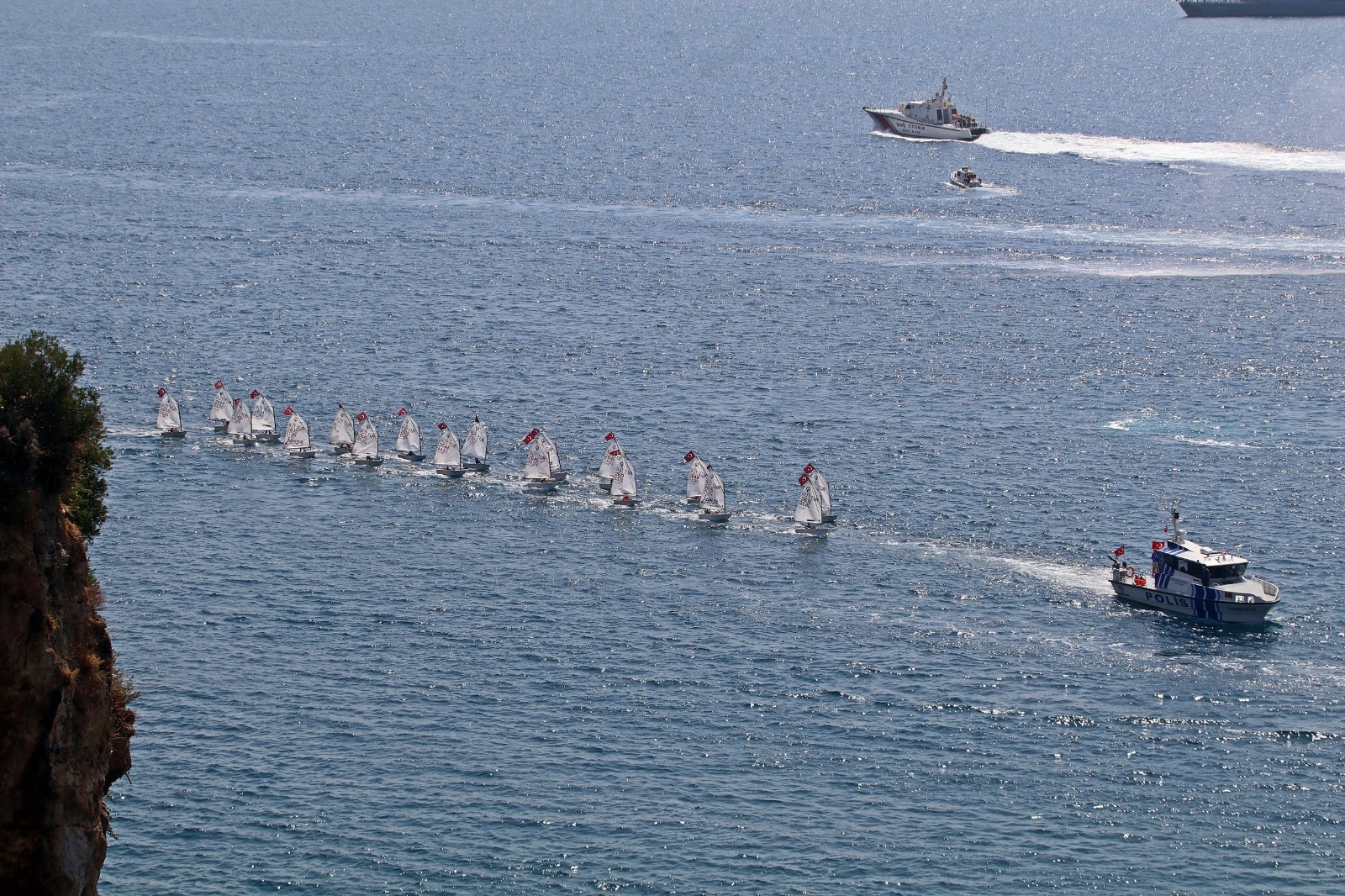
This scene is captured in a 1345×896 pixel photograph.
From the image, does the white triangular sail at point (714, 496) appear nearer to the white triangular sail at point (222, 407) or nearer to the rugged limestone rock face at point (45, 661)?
the white triangular sail at point (222, 407)

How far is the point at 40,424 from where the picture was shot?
53094mm

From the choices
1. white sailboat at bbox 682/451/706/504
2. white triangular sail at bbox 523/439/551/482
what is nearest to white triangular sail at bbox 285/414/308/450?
white triangular sail at bbox 523/439/551/482

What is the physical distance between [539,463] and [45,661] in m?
70.6

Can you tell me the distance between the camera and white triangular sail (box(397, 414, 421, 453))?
126062 millimetres

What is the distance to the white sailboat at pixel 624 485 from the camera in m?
117

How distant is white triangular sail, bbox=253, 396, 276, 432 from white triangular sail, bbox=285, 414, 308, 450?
9.98 ft

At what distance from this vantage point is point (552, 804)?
261 feet

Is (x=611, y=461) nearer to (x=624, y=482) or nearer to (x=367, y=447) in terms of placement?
(x=624, y=482)

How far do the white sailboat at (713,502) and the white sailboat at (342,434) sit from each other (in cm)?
2882

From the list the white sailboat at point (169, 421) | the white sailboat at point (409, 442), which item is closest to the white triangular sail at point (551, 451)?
the white sailboat at point (409, 442)

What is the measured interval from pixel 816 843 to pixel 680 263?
12314 cm

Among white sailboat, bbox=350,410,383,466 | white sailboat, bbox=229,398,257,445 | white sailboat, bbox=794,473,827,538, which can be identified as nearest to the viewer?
white sailboat, bbox=794,473,827,538

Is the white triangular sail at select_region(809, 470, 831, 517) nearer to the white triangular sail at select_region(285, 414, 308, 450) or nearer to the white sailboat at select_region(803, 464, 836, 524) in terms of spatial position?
the white sailboat at select_region(803, 464, 836, 524)

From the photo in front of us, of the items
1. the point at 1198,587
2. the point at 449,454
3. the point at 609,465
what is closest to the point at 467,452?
the point at 449,454
